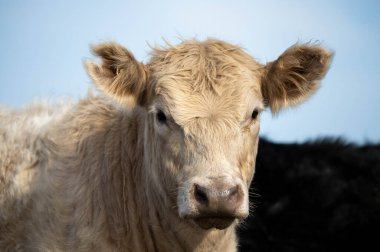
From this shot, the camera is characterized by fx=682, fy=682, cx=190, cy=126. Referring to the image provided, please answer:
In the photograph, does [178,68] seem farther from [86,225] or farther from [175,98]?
[86,225]

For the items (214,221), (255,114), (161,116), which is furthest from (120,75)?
(214,221)

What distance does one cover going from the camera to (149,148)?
5859 millimetres

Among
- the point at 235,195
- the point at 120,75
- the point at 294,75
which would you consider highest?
the point at 120,75

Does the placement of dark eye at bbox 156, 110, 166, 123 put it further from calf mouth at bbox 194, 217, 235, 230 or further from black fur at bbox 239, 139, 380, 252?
black fur at bbox 239, 139, 380, 252

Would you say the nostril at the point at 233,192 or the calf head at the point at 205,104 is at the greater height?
the calf head at the point at 205,104

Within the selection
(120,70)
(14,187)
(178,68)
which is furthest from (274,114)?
(14,187)

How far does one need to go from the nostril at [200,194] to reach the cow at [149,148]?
3.1 inches

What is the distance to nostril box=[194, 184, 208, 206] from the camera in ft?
15.8

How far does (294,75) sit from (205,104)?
3.71ft

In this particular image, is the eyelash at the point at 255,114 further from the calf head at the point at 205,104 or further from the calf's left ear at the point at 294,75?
the calf's left ear at the point at 294,75

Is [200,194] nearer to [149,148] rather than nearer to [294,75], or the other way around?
[149,148]

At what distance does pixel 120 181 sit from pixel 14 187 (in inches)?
47.7

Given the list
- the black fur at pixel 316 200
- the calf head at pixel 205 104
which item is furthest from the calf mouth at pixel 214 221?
the black fur at pixel 316 200

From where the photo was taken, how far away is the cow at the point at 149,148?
5.38m
